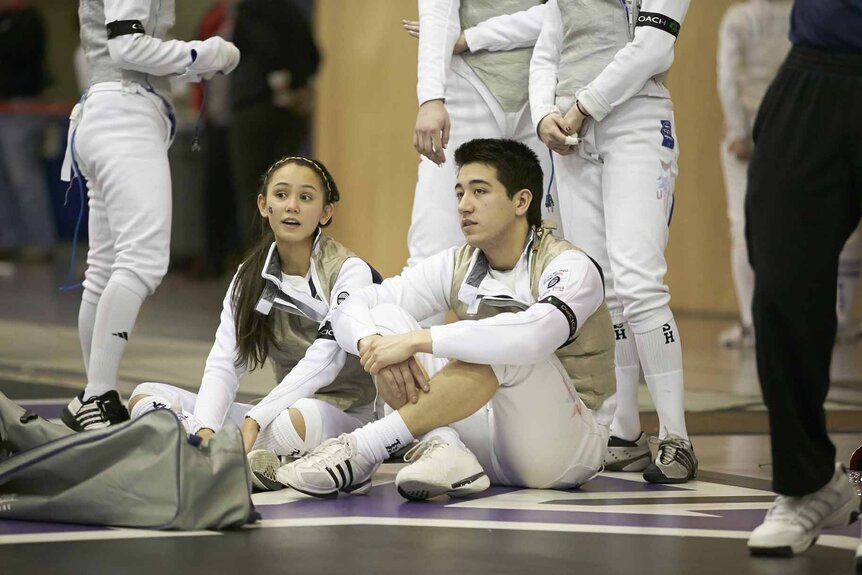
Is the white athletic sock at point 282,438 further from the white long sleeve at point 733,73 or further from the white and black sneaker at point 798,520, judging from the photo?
the white long sleeve at point 733,73

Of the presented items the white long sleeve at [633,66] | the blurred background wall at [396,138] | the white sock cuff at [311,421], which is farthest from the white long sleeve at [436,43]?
the blurred background wall at [396,138]

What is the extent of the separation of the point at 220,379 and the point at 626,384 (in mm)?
1270

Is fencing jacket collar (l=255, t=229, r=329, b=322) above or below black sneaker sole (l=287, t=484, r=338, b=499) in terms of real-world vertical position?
above

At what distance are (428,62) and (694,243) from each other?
5.52m

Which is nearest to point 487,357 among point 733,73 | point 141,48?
point 141,48

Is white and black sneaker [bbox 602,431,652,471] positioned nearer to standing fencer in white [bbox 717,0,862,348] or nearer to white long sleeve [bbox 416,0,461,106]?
white long sleeve [bbox 416,0,461,106]

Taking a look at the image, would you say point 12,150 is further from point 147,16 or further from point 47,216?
point 147,16

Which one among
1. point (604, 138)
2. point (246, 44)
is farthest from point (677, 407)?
point (246, 44)

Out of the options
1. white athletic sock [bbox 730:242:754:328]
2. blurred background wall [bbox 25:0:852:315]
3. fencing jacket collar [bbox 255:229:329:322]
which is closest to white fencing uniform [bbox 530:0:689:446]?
fencing jacket collar [bbox 255:229:329:322]

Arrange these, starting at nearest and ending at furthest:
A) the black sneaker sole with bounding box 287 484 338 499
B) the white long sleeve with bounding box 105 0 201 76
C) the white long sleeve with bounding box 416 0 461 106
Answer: the black sneaker sole with bounding box 287 484 338 499 < the white long sleeve with bounding box 416 0 461 106 < the white long sleeve with bounding box 105 0 201 76

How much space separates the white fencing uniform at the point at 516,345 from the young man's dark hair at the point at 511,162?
6.4 inches

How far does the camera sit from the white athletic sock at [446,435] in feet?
13.8

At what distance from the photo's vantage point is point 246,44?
1092 cm

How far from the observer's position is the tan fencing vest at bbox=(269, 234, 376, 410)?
15.6 feet
